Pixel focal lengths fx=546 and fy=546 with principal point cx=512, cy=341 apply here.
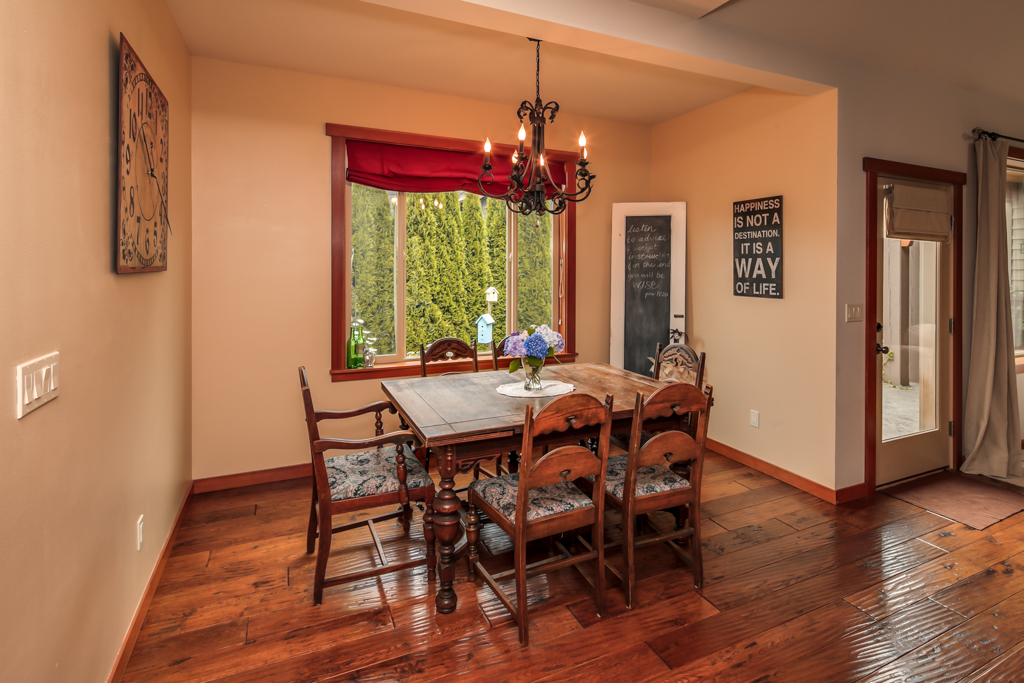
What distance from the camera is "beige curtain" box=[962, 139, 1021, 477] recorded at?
376 cm

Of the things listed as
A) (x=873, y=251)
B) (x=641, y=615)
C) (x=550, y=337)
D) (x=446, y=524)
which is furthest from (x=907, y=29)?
(x=446, y=524)

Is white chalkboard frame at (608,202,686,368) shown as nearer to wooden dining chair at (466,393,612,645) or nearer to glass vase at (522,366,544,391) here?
glass vase at (522,366,544,391)

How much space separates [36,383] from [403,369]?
2777 millimetres

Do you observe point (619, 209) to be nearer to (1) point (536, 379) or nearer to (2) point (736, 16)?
(2) point (736, 16)

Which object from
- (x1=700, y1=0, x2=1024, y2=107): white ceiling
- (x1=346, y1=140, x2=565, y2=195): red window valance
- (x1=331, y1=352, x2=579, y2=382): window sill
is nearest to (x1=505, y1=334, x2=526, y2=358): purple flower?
(x1=331, y1=352, x2=579, y2=382): window sill

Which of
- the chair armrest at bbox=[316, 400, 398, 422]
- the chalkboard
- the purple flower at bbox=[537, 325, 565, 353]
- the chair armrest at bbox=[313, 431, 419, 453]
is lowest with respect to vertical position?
the chair armrest at bbox=[313, 431, 419, 453]

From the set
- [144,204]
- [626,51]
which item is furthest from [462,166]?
[144,204]

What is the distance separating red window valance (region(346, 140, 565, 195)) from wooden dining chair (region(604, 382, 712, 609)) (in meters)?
2.44

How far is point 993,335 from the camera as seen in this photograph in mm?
3781

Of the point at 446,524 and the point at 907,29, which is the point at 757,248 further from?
the point at 446,524

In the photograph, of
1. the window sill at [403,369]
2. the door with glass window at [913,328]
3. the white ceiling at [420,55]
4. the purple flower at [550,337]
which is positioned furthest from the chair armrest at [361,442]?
the door with glass window at [913,328]

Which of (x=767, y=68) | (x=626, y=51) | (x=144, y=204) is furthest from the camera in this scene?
(x=767, y=68)

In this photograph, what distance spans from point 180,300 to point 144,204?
3.46 ft

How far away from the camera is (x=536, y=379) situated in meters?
2.86
